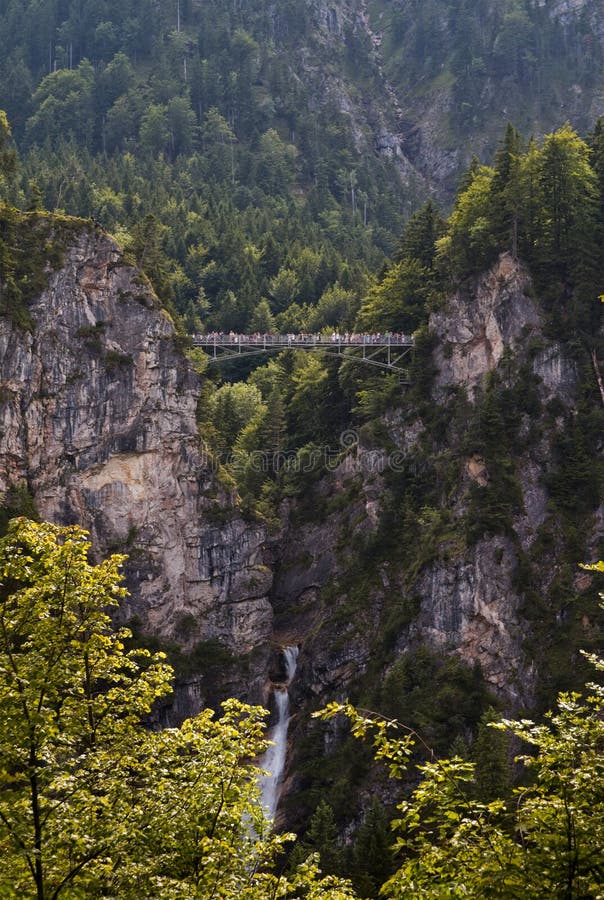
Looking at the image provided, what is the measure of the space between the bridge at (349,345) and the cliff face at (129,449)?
21.7 ft

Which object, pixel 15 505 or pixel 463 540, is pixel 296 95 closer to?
pixel 463 540

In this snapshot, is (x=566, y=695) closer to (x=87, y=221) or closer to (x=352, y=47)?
(x=87, y=221)

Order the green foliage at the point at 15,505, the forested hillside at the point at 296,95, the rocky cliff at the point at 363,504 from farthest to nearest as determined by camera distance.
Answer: the forested hillside at the point at 296,95 → the rocky cliff at the point at 363,504 → the green foliage at the point at 15,505

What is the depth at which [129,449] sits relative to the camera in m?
72.1

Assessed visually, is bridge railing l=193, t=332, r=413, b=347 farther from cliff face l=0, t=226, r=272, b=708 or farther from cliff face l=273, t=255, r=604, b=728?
cliff face l=0, t=226, r=272, b=708

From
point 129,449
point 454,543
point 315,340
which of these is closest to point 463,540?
point 454,543

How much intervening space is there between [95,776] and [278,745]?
5295 centimetres

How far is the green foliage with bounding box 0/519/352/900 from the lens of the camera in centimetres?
1636

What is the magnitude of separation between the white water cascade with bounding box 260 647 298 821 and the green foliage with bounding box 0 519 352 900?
149 ft

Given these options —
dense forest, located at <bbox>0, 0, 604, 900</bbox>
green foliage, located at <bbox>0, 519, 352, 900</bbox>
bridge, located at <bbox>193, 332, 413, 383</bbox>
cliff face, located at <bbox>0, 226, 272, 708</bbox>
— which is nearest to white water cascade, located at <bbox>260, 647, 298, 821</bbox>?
dense forest, located at <bbox>0, 0, 604, 900</bbox>

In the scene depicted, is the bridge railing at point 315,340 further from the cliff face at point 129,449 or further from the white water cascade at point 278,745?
the white water cascade at point 278,745

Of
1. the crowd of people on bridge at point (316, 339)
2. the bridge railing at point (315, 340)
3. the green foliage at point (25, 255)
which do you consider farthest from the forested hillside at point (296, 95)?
the green foliage at point (25, 255)

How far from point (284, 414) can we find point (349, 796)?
33.7m

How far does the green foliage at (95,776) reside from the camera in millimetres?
16359
